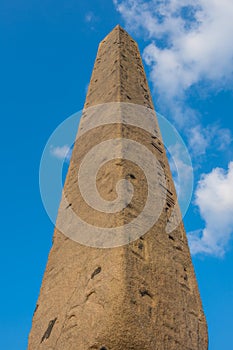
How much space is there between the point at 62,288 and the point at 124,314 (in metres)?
0.59

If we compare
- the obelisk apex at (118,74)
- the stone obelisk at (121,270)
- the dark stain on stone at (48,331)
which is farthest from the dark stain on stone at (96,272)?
the obelisk apex at (118,74)

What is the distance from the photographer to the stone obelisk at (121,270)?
6.47ft

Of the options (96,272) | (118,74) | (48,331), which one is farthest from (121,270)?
(118,74)

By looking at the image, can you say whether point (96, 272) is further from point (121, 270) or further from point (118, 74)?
point (118, 74)

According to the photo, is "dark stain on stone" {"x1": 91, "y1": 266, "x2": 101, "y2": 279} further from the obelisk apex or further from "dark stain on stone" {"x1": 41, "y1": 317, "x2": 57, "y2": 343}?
the obelisk apex

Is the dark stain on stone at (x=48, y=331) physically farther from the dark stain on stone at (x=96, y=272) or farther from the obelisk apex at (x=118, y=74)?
the obelisk apex at (x=118, y=74)

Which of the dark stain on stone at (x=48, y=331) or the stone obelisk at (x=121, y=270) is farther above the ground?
the stone obelisk at (x=121, y=270)

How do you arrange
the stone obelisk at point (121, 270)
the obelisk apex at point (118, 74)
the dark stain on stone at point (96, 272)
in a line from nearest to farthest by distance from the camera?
the stone obelisk at point (121, 270), the dark stain on stone at point (96, 272), the obelisk apex at point (118, 74)

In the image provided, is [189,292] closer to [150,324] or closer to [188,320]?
[188,320]

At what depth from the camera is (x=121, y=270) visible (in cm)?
208

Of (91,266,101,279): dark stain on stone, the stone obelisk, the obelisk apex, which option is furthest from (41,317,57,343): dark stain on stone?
the obelisk apex

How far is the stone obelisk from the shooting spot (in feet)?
6.47

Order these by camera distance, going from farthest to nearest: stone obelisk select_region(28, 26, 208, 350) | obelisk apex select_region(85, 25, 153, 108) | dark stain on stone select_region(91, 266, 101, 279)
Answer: obelisk apex select_region(85, 25, 153, 108), dark stain on stone select_region(91, 266, 101, 279), stone obelisk select_region(28, 26, 208, 350)

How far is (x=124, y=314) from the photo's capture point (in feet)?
6.30
